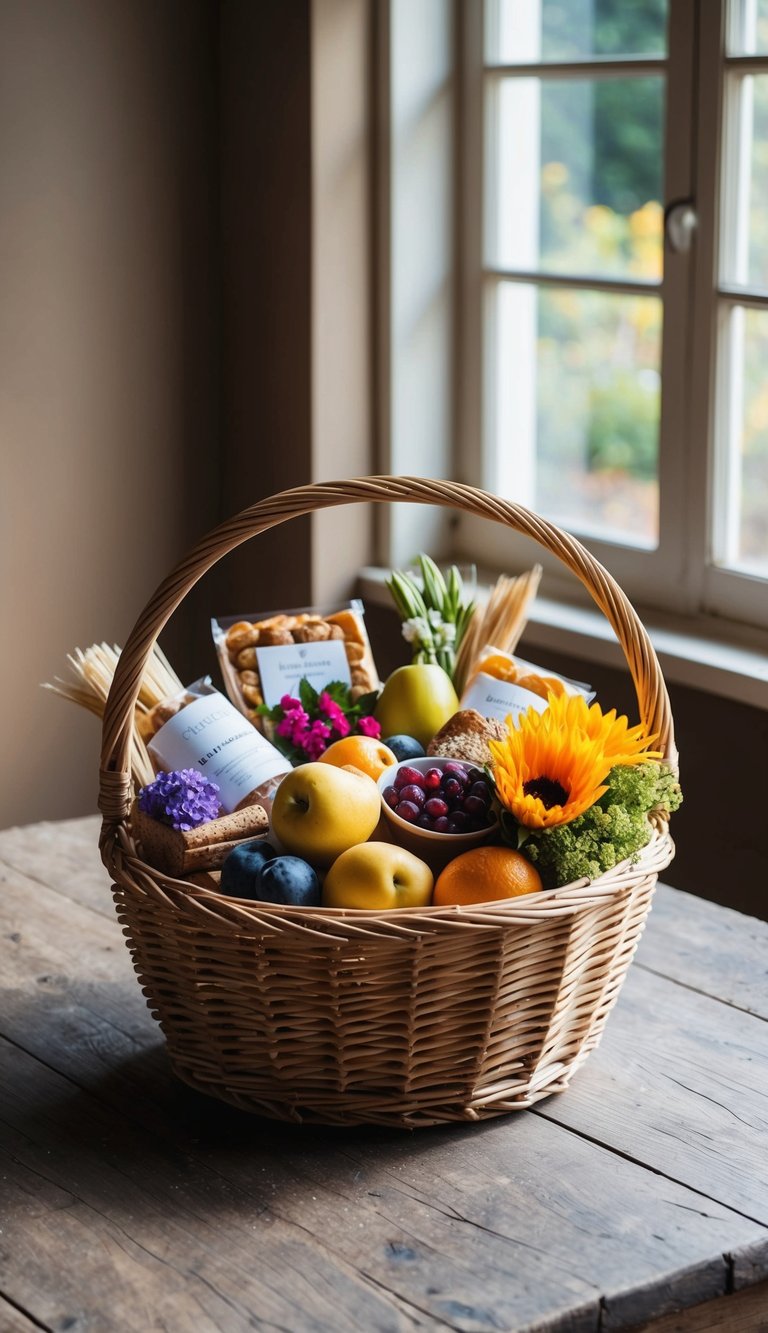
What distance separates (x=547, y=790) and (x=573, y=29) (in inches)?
65.1

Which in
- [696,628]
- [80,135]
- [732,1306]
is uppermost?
[80,135]

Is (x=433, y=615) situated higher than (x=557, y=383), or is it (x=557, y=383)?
(x=557, y=383)

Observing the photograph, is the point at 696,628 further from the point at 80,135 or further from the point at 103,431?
the point at 80,135

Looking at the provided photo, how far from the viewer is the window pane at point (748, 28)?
2008 mm

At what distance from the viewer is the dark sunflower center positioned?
3.73 ft

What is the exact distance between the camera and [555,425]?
8.53ft

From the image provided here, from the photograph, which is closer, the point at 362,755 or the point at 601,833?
the point at 601,833

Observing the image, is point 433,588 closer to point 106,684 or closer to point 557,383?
point 106,684

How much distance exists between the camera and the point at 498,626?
1545 millimetres

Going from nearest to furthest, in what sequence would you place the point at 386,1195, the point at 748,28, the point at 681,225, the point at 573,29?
the point at 386,1195, the point at 748,28, the point at 681,225, the point at 573,29

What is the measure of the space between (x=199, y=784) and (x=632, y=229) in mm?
1572

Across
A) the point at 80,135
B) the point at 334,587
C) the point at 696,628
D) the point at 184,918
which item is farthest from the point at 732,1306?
the point at 80,135

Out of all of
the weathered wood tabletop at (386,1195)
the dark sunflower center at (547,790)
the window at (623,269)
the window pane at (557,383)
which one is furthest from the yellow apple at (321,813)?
the window pane at (557,383)

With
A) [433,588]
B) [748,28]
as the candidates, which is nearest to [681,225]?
[748,28]
